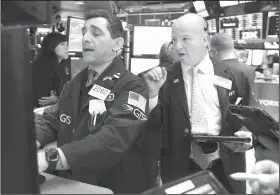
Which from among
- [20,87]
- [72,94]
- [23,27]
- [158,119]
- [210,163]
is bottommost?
[210,163]

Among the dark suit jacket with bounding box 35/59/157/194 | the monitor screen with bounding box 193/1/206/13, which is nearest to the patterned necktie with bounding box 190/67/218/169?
the dark suit jacket with bounding box 35/59/157/194

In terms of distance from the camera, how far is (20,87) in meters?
0.75

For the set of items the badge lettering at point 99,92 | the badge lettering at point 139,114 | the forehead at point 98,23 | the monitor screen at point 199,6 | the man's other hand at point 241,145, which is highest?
the monitor screen at point 199,6

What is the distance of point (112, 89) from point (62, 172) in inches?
15.5

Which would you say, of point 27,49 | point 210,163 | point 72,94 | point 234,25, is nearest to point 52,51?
point 72,94

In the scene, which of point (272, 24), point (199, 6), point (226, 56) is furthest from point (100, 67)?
point (199, 6)

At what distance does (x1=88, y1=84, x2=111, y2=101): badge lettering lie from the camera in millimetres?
1473

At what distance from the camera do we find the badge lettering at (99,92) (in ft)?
4.83

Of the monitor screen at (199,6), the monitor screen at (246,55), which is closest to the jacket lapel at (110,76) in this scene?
the monitor screen at (199,6)

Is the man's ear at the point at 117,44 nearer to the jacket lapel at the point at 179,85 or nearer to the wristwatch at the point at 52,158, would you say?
the jacket lapel at the point at 179,85

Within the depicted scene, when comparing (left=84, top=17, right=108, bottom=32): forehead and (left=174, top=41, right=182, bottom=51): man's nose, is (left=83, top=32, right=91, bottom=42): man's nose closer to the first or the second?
(left=84, top=17, right=108, bottom=32): forehead

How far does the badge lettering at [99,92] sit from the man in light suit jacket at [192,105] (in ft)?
0.99

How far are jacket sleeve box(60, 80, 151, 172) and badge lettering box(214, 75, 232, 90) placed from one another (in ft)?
1.39

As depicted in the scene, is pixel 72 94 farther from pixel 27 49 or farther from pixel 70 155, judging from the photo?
pixel 27 49
